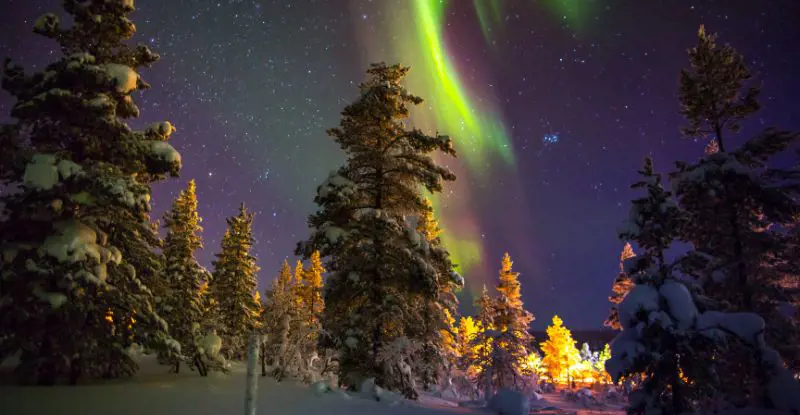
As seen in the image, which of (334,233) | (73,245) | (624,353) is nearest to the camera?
(73,245)

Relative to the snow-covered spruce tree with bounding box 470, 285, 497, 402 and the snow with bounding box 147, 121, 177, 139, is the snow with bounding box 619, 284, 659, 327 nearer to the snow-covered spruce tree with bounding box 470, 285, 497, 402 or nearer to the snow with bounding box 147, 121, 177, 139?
the snow-covered spruce tree with bounding box 470, 285, 497, 402

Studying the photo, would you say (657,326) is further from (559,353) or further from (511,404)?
(559,353)

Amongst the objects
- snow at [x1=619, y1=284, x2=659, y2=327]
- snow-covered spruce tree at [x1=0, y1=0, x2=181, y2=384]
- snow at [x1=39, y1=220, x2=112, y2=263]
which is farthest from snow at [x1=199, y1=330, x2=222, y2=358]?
snow at [x1=619, y1=284, x2=659, y2=327]

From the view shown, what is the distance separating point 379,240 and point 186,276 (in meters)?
12.6

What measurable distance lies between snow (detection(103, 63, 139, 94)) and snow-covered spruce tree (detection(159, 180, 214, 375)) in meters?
7.60

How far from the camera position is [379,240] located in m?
15.1

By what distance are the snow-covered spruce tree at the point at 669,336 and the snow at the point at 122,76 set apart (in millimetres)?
15470

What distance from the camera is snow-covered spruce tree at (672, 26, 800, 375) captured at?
16172mm

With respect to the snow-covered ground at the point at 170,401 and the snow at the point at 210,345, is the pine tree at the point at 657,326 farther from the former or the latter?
the snow at the point at 210,345

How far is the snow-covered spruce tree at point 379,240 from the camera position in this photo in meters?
14.3

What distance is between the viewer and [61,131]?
12.1m

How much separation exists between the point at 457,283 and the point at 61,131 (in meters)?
12.4

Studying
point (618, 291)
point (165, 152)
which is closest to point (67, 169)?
point (165, 152)

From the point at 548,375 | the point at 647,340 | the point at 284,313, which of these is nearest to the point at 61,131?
the point at 647,340
